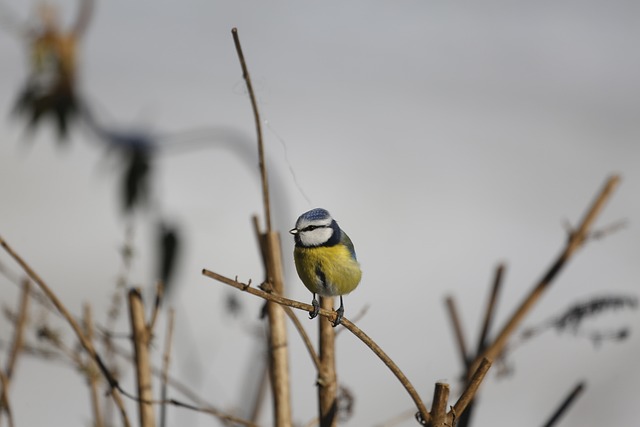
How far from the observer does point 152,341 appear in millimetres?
417

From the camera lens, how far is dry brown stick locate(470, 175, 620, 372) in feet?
1.57

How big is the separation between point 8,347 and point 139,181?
0.24 metres

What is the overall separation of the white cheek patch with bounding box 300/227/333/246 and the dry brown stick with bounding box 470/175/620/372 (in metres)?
0.20

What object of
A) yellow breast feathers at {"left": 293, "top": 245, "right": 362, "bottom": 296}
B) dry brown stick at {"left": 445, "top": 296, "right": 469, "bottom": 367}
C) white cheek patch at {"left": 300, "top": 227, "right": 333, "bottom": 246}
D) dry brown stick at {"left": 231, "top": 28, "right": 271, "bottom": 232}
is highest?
dry brown stick at {"left": 231, "top": 28, "right": 271, "bottom": 232}

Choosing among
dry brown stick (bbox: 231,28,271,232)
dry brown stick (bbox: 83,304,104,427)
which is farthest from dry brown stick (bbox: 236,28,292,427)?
dry brown stick (bbox: 83,304,104,427)

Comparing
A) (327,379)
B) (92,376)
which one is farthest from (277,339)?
(92,376)

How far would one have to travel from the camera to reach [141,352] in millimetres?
413

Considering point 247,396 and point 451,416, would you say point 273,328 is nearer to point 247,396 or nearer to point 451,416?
point 451,416

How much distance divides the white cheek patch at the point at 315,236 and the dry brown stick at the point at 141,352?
14 centimetres

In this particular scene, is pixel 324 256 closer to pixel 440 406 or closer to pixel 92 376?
pixel 440 406

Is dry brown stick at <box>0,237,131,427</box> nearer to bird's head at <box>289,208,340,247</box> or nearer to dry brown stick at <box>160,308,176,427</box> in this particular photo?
dry brown stick at <box>160,308,176,427</box>

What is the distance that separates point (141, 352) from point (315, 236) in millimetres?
152

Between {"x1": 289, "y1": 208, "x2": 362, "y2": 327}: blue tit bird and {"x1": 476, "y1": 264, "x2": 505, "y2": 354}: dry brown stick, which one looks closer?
{"x1": 289, "y1": 208, "x2": 362, "y2": 327}: blue tit bird

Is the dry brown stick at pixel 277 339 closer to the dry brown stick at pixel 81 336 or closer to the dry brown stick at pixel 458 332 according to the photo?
the dry brown stick at pixel 81 336
